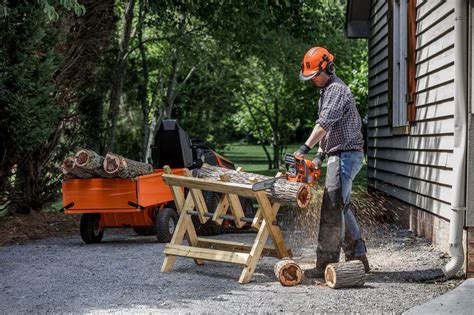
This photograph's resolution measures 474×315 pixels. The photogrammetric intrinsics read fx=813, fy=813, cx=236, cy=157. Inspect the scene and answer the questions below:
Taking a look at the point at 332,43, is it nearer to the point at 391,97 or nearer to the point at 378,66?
the point at 378,66

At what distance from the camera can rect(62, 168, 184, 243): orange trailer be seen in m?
10.3

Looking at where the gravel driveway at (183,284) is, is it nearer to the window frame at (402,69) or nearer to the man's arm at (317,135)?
the man's arm at (317,135)

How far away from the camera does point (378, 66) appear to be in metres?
14.6

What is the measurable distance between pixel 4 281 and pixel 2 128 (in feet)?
15.9

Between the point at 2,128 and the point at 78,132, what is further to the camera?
the point at 78,132

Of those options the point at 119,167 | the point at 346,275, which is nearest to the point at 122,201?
the point at 119,167

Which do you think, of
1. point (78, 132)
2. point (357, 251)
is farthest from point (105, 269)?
point (78, 132)

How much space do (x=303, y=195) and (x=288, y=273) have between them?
745 millimetres

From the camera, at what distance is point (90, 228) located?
11.1 metres

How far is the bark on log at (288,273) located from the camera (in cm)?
751

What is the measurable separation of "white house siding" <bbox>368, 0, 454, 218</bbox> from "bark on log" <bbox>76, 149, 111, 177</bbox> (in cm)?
402

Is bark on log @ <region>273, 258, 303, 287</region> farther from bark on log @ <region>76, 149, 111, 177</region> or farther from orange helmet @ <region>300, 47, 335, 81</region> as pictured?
bark on log @ <region>76, 149, 111, 177</region>

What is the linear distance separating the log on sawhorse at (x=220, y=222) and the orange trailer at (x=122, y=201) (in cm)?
154

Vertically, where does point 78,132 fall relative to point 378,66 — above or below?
below
